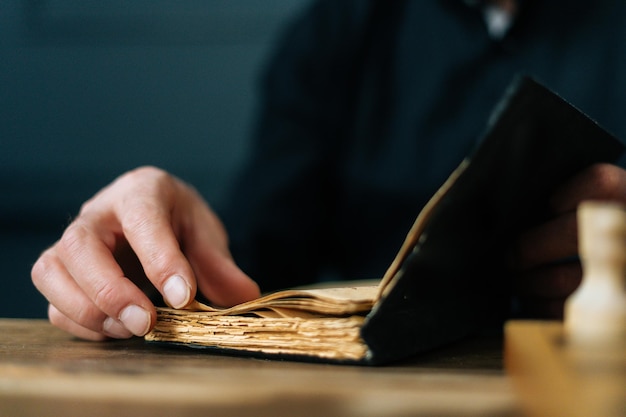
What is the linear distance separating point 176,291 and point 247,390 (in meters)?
0.19

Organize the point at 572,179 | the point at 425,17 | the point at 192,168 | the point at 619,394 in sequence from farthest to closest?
the point at 192,168
the point at 425,17
the point at 572,179
the point at 619,394

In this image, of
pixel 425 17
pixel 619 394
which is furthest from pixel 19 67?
pixel 619 394

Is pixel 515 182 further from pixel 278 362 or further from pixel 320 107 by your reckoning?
pixel 320 107

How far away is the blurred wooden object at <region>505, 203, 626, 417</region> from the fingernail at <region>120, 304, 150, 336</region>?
0.83 ft

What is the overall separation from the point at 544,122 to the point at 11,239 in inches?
69.1

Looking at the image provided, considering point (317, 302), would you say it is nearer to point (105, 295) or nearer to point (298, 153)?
point (105, 295)

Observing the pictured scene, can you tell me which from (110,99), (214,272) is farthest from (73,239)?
(110,99)

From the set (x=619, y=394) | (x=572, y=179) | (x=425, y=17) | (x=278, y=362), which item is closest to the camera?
(x=619, y=394)

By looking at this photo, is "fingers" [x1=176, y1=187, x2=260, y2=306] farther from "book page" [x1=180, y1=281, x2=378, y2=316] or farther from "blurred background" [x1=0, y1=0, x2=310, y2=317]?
"blurred background" [x1=0, y1=0, x2=310, y2=317]

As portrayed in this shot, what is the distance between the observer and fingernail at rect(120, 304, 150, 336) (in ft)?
1.48

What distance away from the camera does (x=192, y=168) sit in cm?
180

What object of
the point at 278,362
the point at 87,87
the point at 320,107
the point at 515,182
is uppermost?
the point at 87,87

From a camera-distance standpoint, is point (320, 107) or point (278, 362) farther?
point (320, 107)

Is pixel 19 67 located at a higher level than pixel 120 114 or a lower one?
higher
